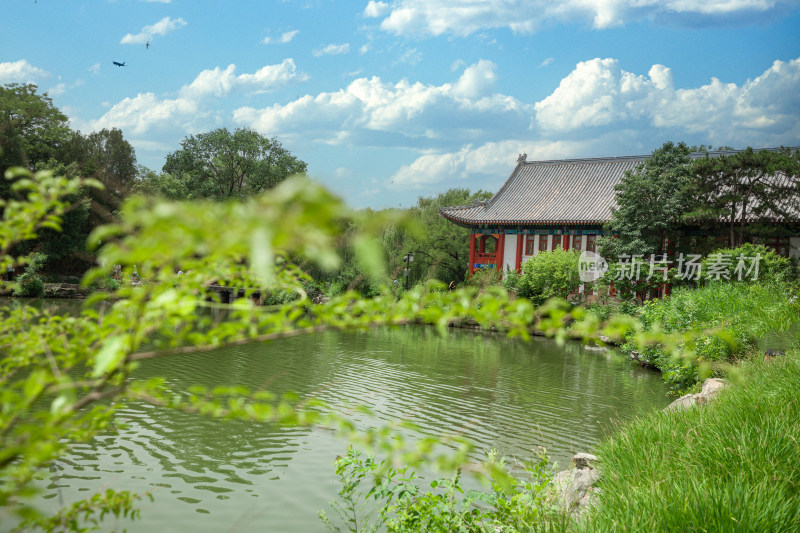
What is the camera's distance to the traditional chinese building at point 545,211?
2180 cm

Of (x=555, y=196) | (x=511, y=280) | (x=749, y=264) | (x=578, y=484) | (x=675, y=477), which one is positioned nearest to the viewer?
(x=675, y=477)

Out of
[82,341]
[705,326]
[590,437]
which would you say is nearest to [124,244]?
[82,341]

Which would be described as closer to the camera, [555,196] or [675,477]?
[675,477]

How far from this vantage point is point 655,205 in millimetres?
17984

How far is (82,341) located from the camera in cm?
152

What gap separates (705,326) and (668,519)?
7961mm

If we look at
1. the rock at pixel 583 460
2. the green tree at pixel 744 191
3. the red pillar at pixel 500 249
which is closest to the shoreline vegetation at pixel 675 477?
the rock at pixel 583 460

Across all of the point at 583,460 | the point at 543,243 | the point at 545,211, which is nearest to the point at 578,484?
the point at 583,460

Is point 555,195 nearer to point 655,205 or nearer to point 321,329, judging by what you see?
point 655,205

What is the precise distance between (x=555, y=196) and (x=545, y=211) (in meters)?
1.32

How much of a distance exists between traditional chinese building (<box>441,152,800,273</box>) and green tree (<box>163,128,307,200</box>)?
30.6 feet

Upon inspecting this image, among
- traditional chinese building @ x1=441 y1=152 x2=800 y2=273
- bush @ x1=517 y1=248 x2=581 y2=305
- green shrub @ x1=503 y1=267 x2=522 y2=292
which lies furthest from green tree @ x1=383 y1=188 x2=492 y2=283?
bush @ x1=517 y1=248 x2=581 y2=305

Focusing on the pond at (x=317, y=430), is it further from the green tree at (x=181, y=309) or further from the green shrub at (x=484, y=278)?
the green shrub at (x=484, y=278)

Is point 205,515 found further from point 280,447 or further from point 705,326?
point 705,326
